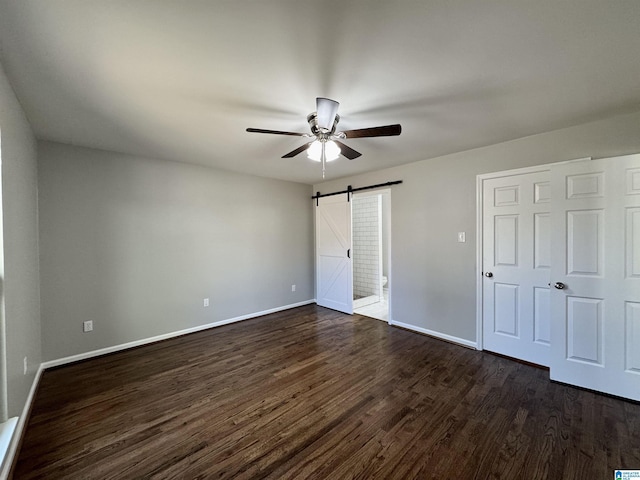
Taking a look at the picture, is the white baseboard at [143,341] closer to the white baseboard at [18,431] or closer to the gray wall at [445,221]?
the white baseboard at [18,431]

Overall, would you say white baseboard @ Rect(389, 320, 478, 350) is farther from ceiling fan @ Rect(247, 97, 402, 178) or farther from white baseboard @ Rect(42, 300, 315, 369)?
ceiling fan @ Rect(247, 97, 402, 178)

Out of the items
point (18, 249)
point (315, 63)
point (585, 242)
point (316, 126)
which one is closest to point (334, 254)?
point (316, 126)

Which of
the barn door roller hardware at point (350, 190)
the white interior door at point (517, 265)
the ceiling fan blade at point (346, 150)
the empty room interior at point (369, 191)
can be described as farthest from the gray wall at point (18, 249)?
the white interior door at point (517, 265)

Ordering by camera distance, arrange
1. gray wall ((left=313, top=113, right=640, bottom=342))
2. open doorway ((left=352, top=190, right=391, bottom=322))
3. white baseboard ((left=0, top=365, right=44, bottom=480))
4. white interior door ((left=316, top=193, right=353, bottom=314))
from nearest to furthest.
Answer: white baseboard ((left=0, top=365, right=44, bottom=480))
gray wall ((left=313, top=113, right=640, bottom=342))
white interior door ((left=316, top=193, right=353, bottom=314))
open doorway ((left=352, top=190, right=391, bottom=322))

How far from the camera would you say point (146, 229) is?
11.6ft

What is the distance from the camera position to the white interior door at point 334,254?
482cm

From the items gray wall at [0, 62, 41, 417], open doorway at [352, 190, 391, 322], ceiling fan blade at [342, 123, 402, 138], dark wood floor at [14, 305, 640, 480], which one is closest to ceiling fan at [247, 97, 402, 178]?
ceiling fan blade at [342, 123, 402, 138]

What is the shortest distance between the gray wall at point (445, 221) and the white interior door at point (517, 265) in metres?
0.17

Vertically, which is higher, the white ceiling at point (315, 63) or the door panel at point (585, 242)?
the white ceiling at point (315, 63)

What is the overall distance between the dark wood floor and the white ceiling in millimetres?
2577

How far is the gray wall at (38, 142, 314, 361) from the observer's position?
2.95 meters

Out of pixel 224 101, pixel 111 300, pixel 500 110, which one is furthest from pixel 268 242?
pixel 500 110

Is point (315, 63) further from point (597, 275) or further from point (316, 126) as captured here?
point (597, 275)

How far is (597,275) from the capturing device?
2402 mm
